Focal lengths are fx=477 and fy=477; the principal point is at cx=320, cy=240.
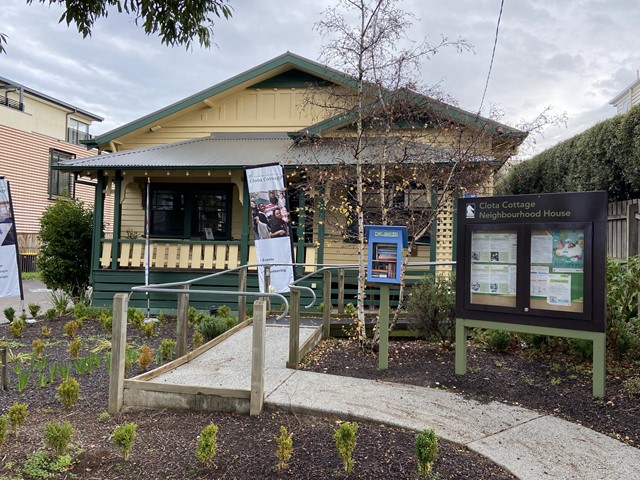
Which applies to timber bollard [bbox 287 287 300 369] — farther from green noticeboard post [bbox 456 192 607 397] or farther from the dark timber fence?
the dark timber fence

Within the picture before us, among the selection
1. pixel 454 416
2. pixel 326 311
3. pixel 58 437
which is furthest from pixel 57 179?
pixel 454 416

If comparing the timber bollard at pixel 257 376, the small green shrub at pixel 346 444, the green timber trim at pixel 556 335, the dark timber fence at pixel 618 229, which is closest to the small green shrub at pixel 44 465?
the timber bollard at pixel 257 376

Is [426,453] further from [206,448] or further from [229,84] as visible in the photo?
[229,84]

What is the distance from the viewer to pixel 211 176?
12.6 meters

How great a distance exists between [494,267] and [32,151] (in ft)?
91.9

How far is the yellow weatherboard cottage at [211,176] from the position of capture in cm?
1077

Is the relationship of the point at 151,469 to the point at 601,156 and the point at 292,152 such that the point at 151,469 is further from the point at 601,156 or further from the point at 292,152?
the point at 601,156

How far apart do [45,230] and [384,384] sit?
1047 centimetres

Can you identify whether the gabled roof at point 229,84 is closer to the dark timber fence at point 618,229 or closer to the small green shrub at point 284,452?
the dark timber fence at point 618,229

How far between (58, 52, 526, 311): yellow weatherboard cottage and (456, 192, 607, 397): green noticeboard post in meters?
4.28

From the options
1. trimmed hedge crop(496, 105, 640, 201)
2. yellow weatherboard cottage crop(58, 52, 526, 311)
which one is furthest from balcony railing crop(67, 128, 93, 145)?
trimmed hedge crop(496, 105, 640, 201)

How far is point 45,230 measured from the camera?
11875 millimetres

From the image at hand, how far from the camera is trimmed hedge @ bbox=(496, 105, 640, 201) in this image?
961 centimetres

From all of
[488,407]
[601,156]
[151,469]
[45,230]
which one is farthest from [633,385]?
[45,230]
